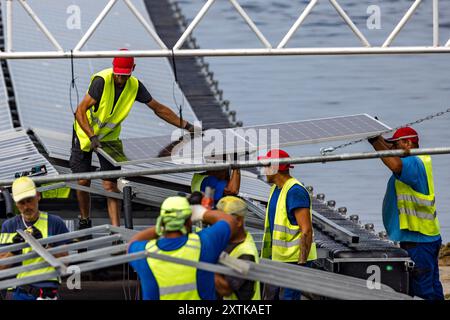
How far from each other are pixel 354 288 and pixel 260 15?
112ft

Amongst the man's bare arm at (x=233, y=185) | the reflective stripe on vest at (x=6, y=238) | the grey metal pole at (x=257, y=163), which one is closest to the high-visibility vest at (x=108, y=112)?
the man's bare arm at (x=233, y=185)

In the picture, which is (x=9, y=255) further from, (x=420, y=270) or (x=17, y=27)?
(x=17, y=27)

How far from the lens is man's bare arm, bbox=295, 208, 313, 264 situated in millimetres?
14250

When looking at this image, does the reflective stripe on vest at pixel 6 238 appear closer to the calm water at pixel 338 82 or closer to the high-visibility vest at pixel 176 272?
the high-visibility vest at pixel 176 272

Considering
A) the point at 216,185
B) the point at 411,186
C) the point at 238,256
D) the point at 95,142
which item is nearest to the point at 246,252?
the point at 238,256

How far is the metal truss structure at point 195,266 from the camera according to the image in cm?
1129

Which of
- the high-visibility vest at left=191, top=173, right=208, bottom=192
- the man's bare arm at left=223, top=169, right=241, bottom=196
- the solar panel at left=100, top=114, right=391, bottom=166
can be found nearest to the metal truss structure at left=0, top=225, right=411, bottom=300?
the man's bare arm at left=223, top=169, right=241, bottom=196

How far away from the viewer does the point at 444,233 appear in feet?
83.9

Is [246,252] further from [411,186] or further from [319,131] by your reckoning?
[319,131]

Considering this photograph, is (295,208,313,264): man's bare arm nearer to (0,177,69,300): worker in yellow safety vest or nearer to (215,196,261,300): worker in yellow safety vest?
(215,196,261,300): worker in yellow safety vest

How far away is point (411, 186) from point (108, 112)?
10.8ft

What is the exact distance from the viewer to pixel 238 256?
12.5 metres

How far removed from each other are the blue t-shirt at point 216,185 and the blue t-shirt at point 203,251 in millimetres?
3199
